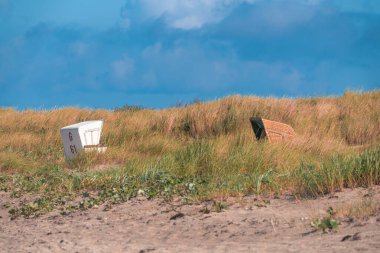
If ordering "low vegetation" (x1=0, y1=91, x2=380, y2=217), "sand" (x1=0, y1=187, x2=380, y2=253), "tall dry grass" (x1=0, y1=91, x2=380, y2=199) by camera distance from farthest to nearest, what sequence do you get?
"tall dry grass" (x1=0, y1=91, x2=380, y2=199), "low vegetation" (x1=0, y1=91, x2=380, y2=217), "sand" (x1=0, y1=187, x2=380, y2=253)

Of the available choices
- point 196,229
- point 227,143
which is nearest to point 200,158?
point 227,143

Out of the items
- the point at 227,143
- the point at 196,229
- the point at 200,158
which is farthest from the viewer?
the point at 227,143

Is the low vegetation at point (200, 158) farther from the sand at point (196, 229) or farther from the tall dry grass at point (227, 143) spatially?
the sand at point (196, 229)

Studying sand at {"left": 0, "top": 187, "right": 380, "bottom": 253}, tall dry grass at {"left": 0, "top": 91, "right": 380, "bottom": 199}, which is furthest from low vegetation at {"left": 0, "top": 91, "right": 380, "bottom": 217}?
sand at {"left": 0, "top": 187, "right": 380, "bottom": 253}

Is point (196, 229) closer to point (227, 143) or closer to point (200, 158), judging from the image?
point (200, 158)

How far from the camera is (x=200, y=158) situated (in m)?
10.5

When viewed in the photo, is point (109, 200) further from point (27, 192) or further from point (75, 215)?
point (27, 192)

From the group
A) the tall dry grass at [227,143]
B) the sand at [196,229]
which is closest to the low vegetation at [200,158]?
the tall dry grass at [227,143]

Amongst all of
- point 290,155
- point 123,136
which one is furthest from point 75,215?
point 123,136

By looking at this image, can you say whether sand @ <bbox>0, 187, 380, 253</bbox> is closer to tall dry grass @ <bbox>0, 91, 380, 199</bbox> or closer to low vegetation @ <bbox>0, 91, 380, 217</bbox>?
low vegetation @ <bbox>0, 91, 380, 217</bbox>

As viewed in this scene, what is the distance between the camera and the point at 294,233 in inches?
232

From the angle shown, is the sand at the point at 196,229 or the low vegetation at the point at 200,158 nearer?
the sand at the point at 196,229

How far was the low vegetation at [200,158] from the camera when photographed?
8047 mm

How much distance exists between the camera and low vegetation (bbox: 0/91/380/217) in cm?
805
